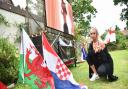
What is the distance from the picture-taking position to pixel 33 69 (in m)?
6.35

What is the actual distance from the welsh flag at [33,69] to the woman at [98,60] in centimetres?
240

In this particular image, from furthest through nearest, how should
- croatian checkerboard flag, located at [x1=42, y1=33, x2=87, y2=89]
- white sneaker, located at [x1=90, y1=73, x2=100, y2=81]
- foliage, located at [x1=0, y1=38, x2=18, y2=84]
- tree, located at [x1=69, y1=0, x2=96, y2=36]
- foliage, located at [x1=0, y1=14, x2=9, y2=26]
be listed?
tree, located at [x1=69, y1=0, x2=96, y2=36] → foliage, located at [x1=0, y1=14, x2=9, y2=26] → white sneaker, located at [x1=90, y1=73, x2=100, y2=81] → foliage, located at [x1=0, y1=38, x2=18, y2=84] → croatian checkerboard flag, located at [x1=42, y1=33, x2=87, y2=89]

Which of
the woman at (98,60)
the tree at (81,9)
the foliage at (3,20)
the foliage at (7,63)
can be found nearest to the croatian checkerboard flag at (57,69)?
the foliage at (7,63)

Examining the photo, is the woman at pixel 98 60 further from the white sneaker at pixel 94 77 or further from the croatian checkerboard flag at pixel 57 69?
the croatian checkerboard flag at pixel 57 69

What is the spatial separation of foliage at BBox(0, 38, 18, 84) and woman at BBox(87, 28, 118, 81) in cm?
200

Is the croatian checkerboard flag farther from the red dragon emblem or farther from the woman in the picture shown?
the woman

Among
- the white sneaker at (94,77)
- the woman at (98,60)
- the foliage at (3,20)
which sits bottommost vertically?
the white sneaker at (94,77)

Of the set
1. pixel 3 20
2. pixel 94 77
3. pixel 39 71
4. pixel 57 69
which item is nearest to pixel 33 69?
pixel 39 71

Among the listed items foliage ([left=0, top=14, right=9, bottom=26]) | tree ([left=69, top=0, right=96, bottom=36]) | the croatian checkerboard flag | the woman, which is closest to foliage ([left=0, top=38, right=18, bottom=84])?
foliage ([left=0, top=14, right=9, bottom=26])

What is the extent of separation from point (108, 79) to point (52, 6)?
15.7ft

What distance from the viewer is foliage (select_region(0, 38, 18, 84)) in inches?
304

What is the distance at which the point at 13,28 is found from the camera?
9.88 m

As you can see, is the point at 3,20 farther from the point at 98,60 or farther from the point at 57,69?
the point at 57,69

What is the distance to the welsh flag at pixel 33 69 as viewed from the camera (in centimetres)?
632
